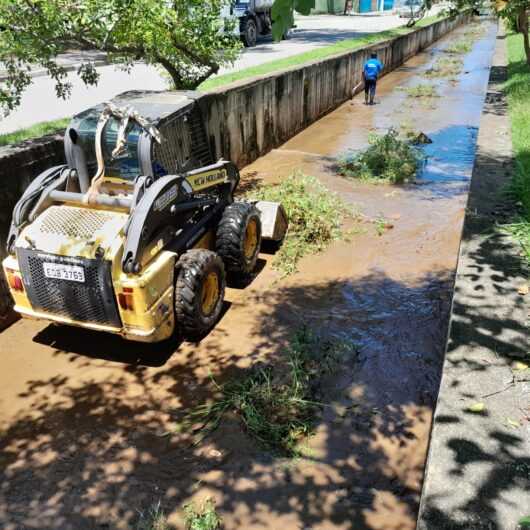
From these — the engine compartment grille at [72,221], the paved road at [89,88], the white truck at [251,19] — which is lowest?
the paved road at [89,88]

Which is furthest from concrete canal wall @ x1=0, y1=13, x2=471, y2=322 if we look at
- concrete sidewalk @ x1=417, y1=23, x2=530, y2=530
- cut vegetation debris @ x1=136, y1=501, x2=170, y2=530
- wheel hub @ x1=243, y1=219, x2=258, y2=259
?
concrete sidewalk @ x1=417, y1=23, x2=530, y2=530

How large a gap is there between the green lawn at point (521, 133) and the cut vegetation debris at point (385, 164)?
2.00 m

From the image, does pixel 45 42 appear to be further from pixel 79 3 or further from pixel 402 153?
pixel 402 153

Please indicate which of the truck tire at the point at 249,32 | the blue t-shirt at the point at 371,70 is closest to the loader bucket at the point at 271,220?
the blue t-shirt at the point at 371,70

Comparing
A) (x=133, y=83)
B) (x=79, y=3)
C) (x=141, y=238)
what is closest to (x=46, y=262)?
(x=141, y=238)

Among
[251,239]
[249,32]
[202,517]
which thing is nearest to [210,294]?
[251,239]

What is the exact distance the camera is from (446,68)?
2642 centimetres

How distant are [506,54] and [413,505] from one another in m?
28.0

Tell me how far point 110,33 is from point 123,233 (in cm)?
365

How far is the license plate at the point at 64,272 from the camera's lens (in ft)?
15.5

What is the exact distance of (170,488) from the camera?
3939 mm

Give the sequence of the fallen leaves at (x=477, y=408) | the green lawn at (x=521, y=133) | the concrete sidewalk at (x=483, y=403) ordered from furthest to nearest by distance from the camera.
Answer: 1. the green lawn at (x=521, y=133)
2. the fallen leaves at (x=477, y=408)
3. the concrete sidewalk at (x=483, y=403)

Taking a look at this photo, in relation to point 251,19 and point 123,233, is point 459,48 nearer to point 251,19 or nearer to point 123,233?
point 251,19

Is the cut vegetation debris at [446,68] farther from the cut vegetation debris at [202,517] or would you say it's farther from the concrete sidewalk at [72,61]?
the cut vegetation debris at [202,517]
